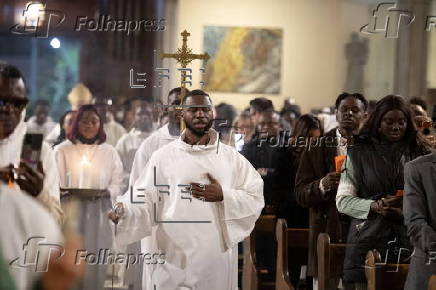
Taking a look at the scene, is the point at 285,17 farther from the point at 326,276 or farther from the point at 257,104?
the point at 326,276

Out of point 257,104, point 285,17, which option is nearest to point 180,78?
point 257,104

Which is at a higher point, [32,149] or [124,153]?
[32,149]

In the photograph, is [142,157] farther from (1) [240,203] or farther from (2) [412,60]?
(2) [412,60]

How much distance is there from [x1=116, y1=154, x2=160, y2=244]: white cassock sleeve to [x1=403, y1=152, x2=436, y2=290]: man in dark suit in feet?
5.43

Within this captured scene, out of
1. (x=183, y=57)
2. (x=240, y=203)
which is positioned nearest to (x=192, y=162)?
(x=240, y=203)

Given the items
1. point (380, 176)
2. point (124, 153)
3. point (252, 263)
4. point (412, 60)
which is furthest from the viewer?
point (412, 60)

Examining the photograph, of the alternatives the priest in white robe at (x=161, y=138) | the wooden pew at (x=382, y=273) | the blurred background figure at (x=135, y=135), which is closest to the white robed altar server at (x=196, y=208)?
the priest in white robe at (x=161, y=138)

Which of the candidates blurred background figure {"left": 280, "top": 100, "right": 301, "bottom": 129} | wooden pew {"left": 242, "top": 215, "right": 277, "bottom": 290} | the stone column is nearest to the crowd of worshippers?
wooden pew {"left": 242, "top": 215, "right": 277, "bottom": 290}

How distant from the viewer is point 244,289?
7805 millimetres

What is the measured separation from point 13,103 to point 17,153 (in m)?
0.48

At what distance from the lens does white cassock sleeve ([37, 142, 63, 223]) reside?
476 centimetres

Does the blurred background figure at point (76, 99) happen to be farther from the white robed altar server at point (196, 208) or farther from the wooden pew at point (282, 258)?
the wooden pew at point (282, 258)

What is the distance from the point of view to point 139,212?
631 centimetres

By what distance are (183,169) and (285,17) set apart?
6.21 m
